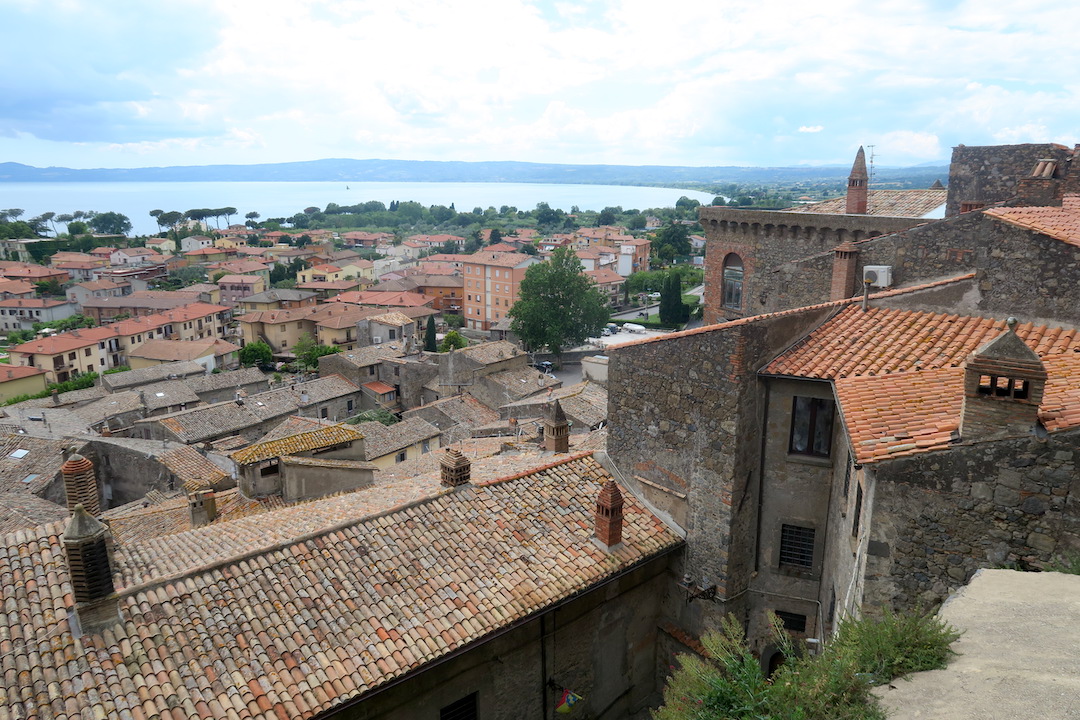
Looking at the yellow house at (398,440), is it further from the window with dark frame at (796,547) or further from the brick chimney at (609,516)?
the window with dark frame at (796,547)

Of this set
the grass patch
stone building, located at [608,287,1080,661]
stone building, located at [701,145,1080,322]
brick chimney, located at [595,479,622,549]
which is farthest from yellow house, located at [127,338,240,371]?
the grass patch

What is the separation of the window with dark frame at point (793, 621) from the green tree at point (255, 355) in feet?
235

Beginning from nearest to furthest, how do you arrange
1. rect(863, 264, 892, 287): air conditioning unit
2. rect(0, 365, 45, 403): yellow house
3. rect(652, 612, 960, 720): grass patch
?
rect(652, 612, 960, 720): grass patch
rect(863, 264, 892, 287): air conditioning unit
rect(0, 365, 45, 403): yellow house

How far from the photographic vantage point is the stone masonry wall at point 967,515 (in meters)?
6.67

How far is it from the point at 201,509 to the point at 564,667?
10642 mm

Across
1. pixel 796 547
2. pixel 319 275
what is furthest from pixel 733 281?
pixel 319 275

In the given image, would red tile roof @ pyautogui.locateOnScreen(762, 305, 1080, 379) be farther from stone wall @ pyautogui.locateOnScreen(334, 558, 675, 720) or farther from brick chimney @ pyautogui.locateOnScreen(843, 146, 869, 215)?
brick chimney @ pyautogui.locateOnScreen(843, 146, 869, 215)

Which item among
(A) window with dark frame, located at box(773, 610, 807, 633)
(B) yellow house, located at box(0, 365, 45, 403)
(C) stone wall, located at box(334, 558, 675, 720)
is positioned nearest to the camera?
(C) stone wall, located at box(334, 558, 675, 720)

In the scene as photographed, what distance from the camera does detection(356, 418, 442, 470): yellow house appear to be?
113 feet

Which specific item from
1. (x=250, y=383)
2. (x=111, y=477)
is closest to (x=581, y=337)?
(x=250, y=383)

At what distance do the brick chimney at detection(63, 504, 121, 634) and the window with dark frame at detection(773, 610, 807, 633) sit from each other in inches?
413

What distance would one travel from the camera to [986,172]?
18.5 meters

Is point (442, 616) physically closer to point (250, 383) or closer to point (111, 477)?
point (111, 477)

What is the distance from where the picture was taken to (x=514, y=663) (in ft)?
36.3
